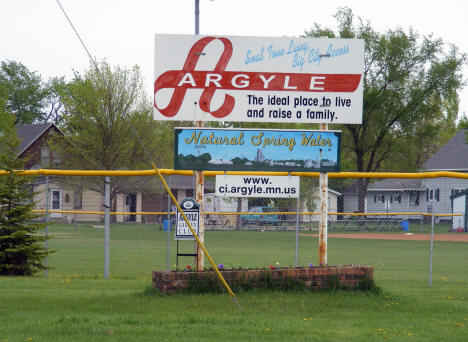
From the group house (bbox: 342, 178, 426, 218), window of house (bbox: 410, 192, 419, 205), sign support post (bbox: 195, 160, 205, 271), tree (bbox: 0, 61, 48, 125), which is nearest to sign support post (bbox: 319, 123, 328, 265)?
sign support post (bbox: 195, 160, 205, 271)

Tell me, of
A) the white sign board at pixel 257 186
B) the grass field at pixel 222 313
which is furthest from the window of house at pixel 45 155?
the white sign board at pixel 257 186

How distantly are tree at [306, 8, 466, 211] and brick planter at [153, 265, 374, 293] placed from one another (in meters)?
40.5

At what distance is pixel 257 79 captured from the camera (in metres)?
11.0

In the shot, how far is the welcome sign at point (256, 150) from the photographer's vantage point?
10.7 m

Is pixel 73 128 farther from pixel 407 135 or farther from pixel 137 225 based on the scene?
pixel 137 225

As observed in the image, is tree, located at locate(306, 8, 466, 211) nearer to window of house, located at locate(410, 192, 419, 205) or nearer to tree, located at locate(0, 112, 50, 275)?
window of house, located at locate(410, 192, 419, 205)

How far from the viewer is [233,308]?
8836mm

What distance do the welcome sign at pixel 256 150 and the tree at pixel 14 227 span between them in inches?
165

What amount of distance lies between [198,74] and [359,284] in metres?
4.37

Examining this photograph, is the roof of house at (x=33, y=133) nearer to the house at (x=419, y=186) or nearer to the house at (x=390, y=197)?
the house at (x=419, y=186)

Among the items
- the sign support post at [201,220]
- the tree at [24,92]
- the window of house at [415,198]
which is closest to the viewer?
the sign support post at [201,220]

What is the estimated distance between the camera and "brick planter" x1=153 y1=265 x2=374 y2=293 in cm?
964

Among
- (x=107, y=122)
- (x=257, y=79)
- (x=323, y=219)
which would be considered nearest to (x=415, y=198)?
(x=107, y=122)

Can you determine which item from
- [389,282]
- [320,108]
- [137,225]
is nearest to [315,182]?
[137,225]
